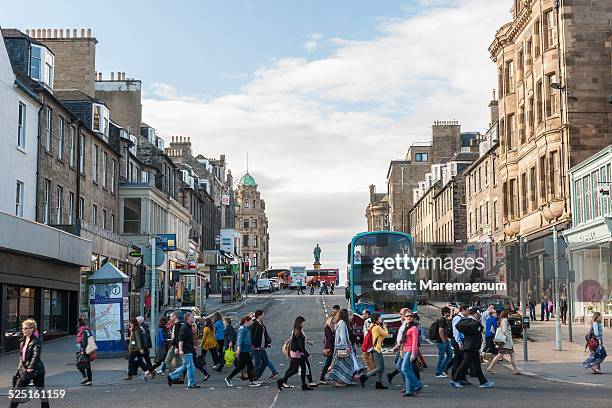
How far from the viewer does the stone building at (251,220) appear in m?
172

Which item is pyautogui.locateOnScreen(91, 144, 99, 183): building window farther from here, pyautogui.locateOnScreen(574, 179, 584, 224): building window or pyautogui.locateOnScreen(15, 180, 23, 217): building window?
pyautogui.locateOnScreen(574, 179, 584, 224): building window

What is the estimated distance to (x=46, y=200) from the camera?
38.0 metres

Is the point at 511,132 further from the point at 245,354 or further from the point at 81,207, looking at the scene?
the point at 245,354

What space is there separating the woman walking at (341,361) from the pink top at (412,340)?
1.50 metres

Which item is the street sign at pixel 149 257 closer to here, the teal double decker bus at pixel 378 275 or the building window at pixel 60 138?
the teal double decker bus at pixel 378 275

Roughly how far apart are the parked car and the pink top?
14.9 meters

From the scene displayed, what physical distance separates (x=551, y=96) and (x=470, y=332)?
3019 centimetres

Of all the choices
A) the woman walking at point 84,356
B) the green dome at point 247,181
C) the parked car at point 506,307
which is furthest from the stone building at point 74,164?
the green dome at point 247,181

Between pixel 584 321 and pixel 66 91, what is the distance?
32786 millimetres

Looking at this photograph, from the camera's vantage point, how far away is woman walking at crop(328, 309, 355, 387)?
18125mm

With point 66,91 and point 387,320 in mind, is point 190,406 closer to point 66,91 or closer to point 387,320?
point 387,320

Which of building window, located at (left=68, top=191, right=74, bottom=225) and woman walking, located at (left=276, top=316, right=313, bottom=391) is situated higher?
building window, located at (left=68, top=191, right=74, bottom=225)

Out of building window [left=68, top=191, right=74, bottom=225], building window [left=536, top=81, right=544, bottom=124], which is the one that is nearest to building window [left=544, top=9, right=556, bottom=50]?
building window [left=536, top=81, right=544, bottom=124]

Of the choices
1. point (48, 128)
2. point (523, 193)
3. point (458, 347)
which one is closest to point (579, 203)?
point (523, 193)
